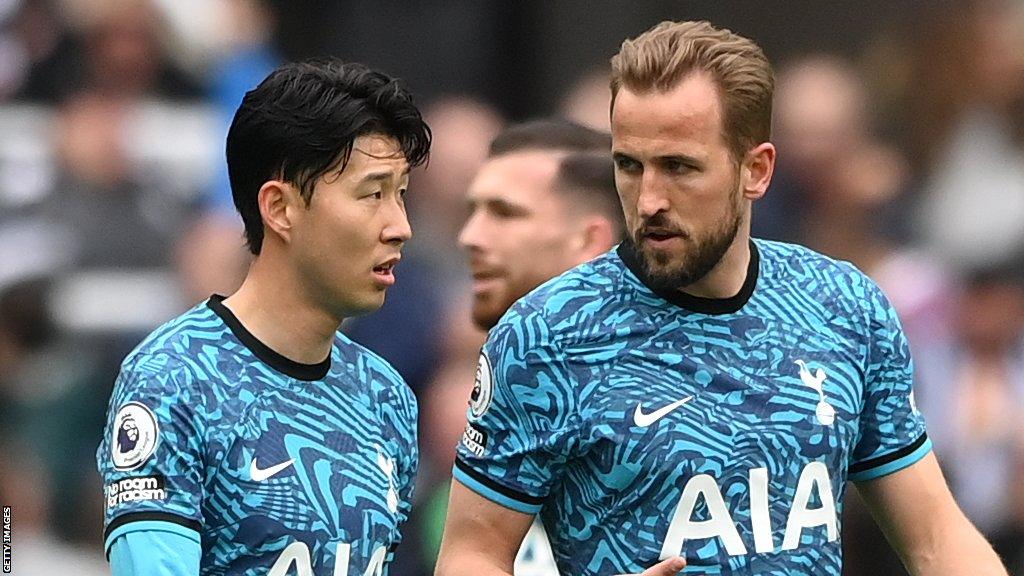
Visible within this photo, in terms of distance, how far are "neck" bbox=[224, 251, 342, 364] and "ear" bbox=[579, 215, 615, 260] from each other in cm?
146

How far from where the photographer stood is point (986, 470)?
6477 millimetres

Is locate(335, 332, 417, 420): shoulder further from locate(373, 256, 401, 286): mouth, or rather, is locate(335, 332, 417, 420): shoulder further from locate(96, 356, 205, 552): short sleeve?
locate(96, 356, 205, 552): short sleeve

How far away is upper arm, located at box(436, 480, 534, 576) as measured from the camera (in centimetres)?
365

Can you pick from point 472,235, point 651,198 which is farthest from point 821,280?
point 472,235

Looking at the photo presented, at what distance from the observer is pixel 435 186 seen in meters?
6.70

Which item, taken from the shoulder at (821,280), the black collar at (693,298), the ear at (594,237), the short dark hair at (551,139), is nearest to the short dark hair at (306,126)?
the black collar at (693,298)

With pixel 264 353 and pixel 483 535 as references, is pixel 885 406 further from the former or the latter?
pixel 264 353

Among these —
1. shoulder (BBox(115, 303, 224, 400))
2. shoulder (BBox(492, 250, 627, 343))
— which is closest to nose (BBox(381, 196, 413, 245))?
shoulder (BBox(492, 250, 627, 343))

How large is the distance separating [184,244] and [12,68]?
0.87 meters

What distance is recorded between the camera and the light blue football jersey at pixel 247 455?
3.34 m

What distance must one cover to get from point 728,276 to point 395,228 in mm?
680

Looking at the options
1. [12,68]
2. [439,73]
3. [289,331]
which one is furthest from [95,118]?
[289,331]

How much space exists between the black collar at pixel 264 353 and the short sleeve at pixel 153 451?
7.5 inches

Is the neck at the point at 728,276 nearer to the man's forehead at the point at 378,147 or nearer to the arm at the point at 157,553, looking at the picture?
the man's forehead at the point at 378,147
